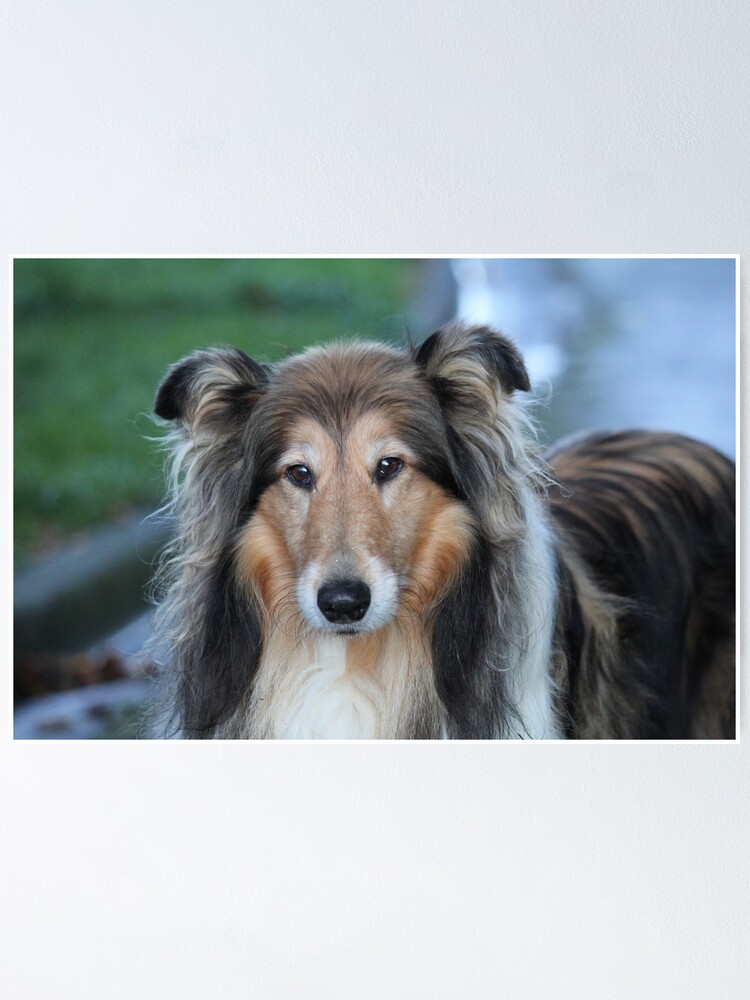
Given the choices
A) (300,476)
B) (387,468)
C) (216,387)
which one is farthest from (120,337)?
(387,468)

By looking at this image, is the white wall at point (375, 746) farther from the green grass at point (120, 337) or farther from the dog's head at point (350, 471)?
the dog's head at point (350, 471)

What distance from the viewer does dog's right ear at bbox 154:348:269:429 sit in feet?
6.46

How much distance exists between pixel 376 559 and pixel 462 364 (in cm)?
40

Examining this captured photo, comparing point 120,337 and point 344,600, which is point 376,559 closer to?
point 344,600

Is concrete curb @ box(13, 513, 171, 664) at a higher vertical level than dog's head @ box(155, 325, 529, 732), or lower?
lower

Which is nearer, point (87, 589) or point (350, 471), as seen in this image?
point (350, 471)

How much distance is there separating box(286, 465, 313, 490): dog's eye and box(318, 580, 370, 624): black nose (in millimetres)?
188

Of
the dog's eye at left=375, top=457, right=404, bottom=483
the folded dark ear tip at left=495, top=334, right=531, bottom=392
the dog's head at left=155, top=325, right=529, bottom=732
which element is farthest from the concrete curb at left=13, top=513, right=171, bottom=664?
the folded dark ear tip at left=495, top=334, right=531, bottom=392

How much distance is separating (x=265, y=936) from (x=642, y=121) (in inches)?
71.8

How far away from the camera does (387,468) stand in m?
1.93

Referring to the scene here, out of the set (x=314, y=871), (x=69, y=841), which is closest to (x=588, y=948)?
(x=314, y=871)

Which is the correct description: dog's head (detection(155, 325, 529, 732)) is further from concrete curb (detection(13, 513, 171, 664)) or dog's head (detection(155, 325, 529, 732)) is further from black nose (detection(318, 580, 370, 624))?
concrete curb (detection(13, 513, 171, 664))

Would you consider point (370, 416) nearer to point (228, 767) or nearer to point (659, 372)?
point (659, 372)

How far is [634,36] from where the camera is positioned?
2127 millimetres
